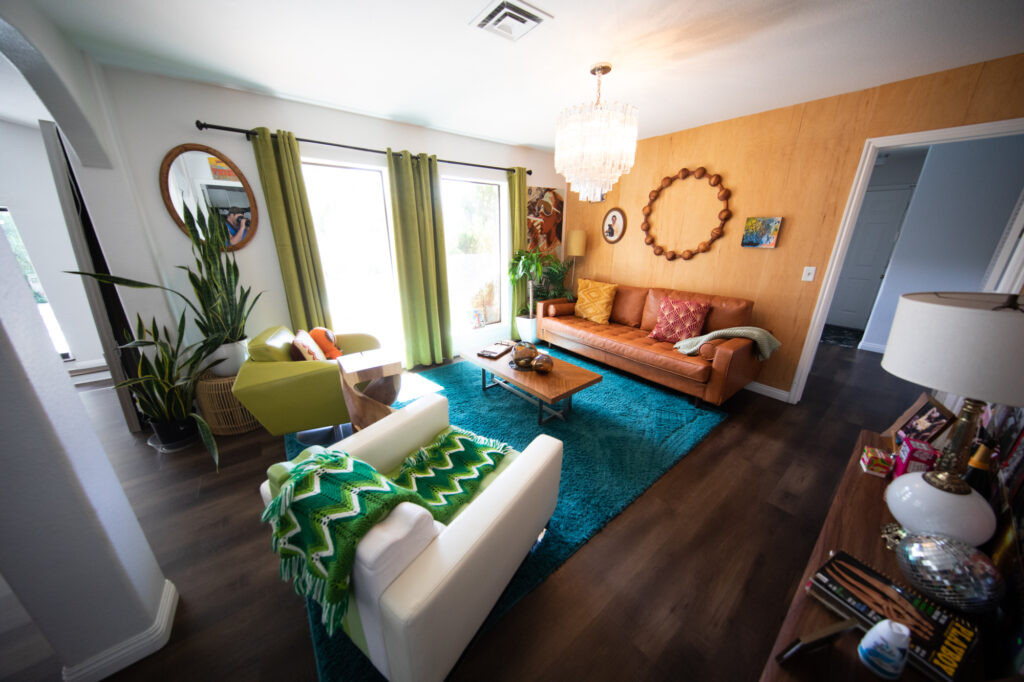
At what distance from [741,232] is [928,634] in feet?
10.0

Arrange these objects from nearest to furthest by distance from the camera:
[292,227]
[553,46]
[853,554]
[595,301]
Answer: [853,554] < [553,46] < [292,227] < [595,301]

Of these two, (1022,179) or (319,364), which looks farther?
(1022,179)

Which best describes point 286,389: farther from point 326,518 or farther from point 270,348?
point 326,518

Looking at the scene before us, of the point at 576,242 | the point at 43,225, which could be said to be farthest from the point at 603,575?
the point at 43,225

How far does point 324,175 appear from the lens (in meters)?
3.02

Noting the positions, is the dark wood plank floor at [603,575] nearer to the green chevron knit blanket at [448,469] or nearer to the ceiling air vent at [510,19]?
the green chevron knit blanket at [448,469]

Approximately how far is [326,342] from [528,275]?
Answer: 8.16 ft

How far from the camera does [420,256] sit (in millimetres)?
3305

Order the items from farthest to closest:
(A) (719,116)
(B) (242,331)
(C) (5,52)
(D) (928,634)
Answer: (A) (719,116)
(B) (242,331)
(C) (5,52)
(D) (928,634)

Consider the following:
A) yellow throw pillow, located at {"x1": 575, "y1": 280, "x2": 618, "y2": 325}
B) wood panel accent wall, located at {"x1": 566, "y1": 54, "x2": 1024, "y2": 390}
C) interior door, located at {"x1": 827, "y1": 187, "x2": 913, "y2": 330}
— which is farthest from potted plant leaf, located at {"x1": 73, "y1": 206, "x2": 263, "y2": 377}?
interior door, located at {"x1": 827, "y1": 187, "x2": 913, "y2": 330}

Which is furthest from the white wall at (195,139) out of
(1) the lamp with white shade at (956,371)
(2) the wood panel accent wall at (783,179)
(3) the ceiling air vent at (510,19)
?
(1) the lamp with white shade at (956,371)

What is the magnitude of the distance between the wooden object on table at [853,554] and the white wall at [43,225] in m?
5.37

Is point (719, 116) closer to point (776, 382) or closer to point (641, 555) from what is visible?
point (776, 382)

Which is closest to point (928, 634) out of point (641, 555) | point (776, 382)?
point (641, 555)
